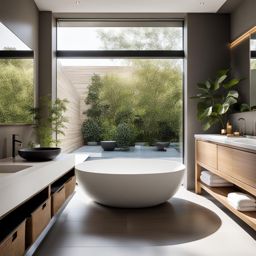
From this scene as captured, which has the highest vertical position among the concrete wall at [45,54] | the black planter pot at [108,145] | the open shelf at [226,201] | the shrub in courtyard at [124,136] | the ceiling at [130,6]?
the ceiling at [130,6]

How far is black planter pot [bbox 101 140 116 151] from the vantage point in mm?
5234

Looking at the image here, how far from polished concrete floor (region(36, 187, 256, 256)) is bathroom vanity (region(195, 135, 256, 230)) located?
214 mm

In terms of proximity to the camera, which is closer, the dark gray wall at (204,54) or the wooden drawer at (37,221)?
the wooden drawer at (37,221)

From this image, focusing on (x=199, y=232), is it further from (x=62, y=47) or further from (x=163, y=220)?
(x=62, y=47)

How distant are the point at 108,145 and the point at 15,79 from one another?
7.44 feet

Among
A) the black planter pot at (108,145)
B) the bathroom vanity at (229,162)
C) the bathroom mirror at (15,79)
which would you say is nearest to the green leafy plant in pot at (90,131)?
the black planter pot at (108,145)

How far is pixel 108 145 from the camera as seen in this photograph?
17.2ft

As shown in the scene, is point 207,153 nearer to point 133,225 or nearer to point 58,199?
point 133,225

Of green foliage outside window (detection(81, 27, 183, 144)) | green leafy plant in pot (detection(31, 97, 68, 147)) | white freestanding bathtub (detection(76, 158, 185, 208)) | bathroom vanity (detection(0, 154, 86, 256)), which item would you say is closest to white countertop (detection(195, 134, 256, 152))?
white freestanding bathtub (detection(76, 158, 185, 208))

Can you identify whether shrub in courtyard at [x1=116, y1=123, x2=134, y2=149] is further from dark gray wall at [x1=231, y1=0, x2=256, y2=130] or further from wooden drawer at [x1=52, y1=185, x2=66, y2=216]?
wooden drawer at [x1=52, y1=185, x2=66, y2=216]

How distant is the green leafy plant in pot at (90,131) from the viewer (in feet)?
17.2

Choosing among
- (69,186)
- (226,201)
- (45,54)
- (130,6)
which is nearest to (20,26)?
(45,54)

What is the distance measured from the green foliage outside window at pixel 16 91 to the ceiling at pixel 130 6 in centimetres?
106

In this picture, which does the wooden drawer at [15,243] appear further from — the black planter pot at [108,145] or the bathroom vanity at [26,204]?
the black planter pot at [108,145]
